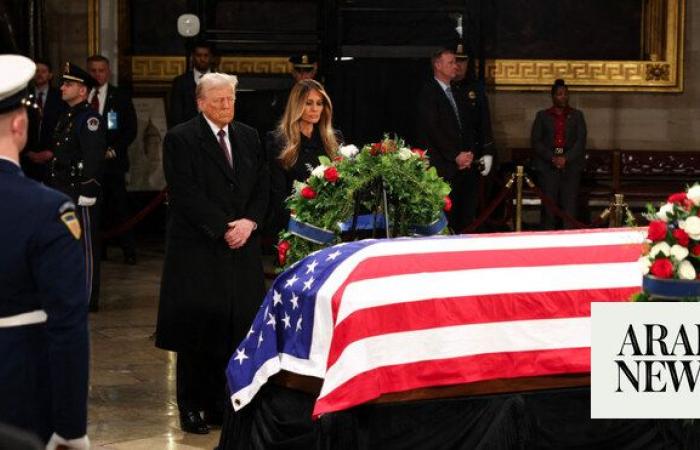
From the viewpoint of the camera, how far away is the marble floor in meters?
7.10

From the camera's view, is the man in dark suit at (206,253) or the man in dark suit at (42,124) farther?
the man in dark suit at (42,124)

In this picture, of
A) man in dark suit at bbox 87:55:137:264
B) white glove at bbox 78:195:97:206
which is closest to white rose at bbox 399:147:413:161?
white glove at bbox 78:195:97:206

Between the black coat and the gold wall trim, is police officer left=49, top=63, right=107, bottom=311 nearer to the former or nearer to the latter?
the black coat

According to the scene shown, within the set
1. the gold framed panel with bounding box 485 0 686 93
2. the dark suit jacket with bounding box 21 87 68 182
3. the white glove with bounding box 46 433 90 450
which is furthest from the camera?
the gold framed panel with bounding box 485 0 686 93

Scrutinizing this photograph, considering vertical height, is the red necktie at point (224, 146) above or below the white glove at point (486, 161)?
above

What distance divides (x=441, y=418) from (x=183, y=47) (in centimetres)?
992

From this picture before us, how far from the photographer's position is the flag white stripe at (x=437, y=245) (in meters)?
5.85

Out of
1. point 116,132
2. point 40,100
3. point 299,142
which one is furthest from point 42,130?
point 299,142

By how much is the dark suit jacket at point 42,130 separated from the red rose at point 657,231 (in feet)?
20.8

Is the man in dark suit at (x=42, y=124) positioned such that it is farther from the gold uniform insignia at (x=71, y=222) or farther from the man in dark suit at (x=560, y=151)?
the gold uniform insignia at (x=71, y=222)

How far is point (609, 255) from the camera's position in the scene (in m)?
6.29

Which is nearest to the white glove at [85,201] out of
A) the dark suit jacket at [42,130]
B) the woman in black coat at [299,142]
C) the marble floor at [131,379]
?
the marble floor at [131,379]

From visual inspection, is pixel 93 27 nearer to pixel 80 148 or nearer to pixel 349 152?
pixel 80 148

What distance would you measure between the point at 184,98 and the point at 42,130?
1.22 m
